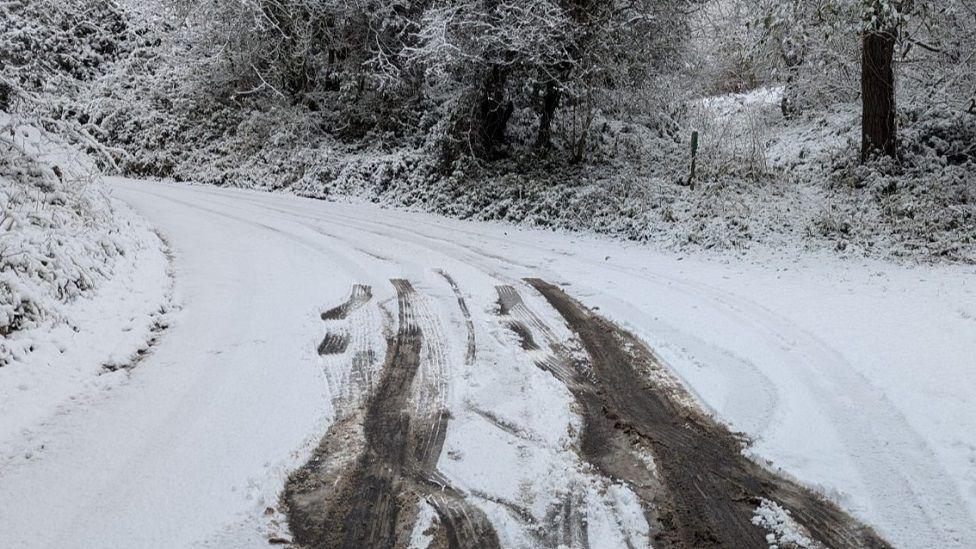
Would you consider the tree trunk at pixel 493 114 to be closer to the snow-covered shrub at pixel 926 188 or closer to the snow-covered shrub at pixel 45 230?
the snow-covered shrub at pixel 926 188

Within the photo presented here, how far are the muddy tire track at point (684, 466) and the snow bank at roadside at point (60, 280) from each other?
3.74 m

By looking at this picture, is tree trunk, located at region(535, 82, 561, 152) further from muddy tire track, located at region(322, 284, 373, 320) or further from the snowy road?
muddy tire track, located at region(322, 284, 373, 320)

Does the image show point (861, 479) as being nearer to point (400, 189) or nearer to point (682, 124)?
point (400, 189)

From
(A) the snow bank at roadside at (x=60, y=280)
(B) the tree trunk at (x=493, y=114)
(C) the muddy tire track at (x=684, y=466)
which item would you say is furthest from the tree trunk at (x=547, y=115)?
(C) the muddy tire track at (x=684, y=466)

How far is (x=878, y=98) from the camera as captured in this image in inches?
411

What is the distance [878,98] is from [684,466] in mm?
9981

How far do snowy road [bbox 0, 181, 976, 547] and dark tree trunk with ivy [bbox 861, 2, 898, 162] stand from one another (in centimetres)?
367

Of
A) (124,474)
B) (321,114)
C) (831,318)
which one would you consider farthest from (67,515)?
(321,114)

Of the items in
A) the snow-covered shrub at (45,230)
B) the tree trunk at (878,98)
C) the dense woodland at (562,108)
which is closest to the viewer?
the snow-covered shrub at (45,230)

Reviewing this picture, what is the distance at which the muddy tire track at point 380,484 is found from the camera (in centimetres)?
287

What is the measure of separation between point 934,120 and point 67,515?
1379 cm

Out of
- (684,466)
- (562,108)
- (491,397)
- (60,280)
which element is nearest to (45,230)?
(60,280)

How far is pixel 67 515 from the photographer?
9.52 ft

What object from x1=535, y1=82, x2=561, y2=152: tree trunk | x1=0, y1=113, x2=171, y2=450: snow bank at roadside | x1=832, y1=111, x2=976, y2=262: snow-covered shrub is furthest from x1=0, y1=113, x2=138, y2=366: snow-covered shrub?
x1=832, y1=111, x2=976, y2=262: snow-covered shrub
